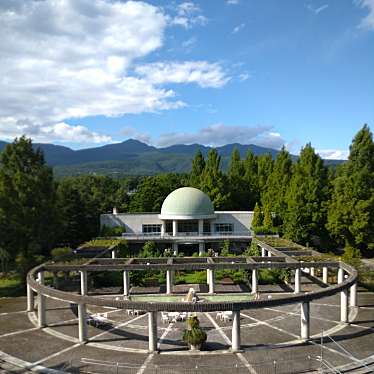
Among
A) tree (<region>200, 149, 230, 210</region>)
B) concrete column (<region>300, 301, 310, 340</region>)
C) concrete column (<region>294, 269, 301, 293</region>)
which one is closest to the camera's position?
concrete column (<region>300, 301, 310, 340</region>)

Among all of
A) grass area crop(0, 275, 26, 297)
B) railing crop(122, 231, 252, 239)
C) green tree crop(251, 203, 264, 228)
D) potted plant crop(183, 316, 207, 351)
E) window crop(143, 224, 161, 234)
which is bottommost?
grass area crop(0, 275, 26, 297)

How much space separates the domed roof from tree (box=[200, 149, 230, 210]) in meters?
5.64

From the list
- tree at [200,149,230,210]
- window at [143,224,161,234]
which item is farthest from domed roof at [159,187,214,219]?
tree at [200,149,230,210]

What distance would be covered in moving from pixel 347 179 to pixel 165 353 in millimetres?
34556

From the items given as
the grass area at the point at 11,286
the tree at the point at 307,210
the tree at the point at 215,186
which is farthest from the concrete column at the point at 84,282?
the tree at the point at 215,186

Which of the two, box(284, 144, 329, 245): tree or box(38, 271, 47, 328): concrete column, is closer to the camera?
box(38, 271, 47, 328): concrete column

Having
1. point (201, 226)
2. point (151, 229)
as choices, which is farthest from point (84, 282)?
point (151, 229)

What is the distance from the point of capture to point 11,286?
3434 centimetres

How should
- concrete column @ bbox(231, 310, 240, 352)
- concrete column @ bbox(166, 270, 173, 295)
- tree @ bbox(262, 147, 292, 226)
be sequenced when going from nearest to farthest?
1. concrete column @ bbox(231, 310, 240, 352)
2. concrete column @ bbox(166, 270, 173, 295)
3. tree @ bbox(262, 147, 292, 226)

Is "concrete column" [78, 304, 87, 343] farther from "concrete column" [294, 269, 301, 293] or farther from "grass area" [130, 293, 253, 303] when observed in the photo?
"concrete column" [294, 269, 301, 293]

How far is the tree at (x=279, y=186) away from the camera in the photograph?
55000mm

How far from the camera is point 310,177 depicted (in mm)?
52344

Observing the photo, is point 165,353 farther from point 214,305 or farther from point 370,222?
point 370,222

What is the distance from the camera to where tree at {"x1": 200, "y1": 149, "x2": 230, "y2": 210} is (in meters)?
60.3
